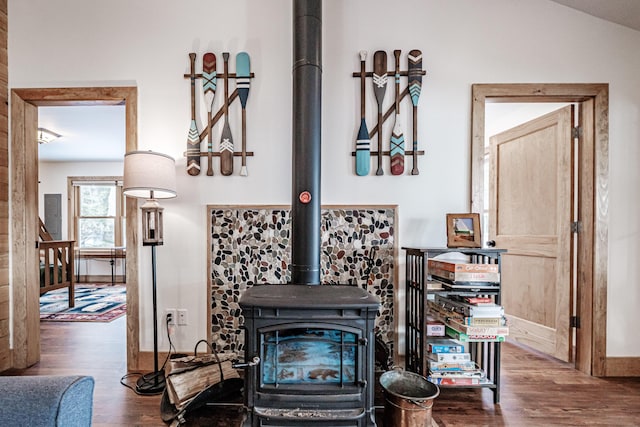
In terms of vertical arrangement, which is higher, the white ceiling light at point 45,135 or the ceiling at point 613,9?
the ceiling at point 613,9

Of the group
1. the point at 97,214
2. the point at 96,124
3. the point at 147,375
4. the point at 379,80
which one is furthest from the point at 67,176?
the point at 379,80

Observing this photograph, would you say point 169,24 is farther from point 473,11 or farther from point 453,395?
point 453,395

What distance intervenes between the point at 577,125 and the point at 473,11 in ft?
3.80

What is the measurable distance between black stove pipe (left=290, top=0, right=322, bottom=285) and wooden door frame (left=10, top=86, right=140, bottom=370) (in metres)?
1.29

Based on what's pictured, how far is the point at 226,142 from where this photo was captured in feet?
7.26

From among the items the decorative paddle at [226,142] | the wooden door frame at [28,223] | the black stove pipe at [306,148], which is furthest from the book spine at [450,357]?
the wooden door frame at [28,223]

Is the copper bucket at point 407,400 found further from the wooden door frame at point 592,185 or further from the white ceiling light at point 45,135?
the white ceiling light at point 45,135

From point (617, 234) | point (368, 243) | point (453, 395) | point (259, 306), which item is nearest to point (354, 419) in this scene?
point (259, 306)

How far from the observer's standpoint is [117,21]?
2.25 m

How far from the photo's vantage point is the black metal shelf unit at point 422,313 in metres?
1.86

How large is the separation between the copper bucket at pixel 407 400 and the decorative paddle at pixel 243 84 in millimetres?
1632

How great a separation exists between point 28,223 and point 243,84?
1.94 meters

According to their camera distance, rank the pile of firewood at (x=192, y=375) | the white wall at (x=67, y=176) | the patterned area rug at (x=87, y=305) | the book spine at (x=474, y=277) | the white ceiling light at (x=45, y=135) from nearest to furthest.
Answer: the pile of firewood at (x=192, y=375)
the book spine at (x=474, y=277)
the patterned area rug at (x=87, y=305)
the white ceiling light at (x=45, y=135)
the white wall at (x=67, y=176)

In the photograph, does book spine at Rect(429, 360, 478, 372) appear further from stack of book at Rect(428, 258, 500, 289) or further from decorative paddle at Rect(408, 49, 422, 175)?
decorative paddle at Rect(408, 49, 422, 175)
